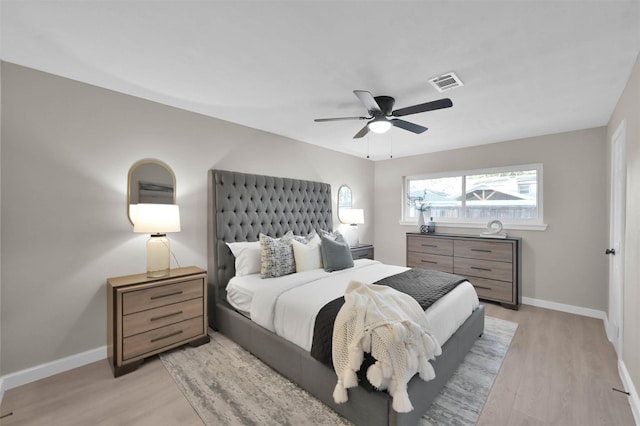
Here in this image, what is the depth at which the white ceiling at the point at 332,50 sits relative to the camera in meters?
1.52

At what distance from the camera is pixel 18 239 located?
2098 millimetres

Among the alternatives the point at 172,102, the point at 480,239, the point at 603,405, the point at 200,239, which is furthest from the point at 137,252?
the point at 480,239

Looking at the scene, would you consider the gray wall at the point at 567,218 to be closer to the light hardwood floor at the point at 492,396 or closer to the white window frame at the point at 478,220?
the white window frame at the point at 478,220

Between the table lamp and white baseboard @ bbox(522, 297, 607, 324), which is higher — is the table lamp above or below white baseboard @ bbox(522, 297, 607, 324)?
above

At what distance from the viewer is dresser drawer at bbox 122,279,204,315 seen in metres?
2.28

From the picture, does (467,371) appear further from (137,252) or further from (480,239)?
(137,252)

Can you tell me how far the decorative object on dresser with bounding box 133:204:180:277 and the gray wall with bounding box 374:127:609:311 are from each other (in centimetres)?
454

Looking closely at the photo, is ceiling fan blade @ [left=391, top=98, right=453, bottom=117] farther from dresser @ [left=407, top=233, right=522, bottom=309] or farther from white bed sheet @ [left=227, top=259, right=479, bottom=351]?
dresser @ [left=407, top=233, right=522, bottom=309]

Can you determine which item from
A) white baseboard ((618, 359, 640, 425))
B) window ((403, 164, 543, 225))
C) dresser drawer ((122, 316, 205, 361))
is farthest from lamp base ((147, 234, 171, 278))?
window ((403, 164, 543, 225))

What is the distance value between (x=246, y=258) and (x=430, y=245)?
3144mm

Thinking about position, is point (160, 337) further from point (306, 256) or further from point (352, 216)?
point (352, 216)

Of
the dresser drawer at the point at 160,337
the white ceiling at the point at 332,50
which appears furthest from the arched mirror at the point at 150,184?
the dresser drawer at the point at 160,337

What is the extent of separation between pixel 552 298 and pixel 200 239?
188 inches

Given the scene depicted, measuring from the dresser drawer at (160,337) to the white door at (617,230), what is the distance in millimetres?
3839
